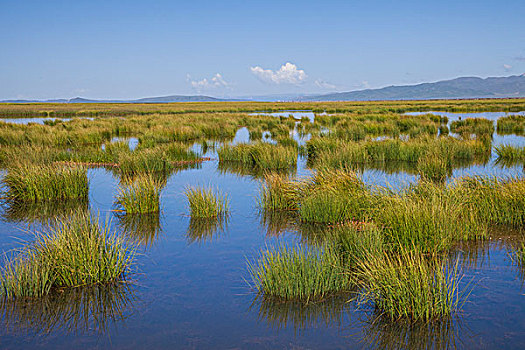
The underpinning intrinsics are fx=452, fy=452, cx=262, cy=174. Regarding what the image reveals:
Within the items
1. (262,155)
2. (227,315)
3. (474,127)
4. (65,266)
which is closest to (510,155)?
(262,155)

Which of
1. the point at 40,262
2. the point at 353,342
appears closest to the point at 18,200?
the point at 40,262

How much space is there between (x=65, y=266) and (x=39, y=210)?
5.30m

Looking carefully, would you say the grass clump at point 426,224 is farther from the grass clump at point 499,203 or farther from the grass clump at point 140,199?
the grass clump at point 140,199

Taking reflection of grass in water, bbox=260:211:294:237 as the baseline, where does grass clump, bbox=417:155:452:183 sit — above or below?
above

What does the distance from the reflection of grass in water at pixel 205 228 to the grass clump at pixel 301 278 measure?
2.80 m

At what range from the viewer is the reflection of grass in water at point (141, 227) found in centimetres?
823

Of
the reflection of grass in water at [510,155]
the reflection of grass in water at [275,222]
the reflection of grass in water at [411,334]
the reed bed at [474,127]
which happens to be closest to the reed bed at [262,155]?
the reflection of grass in water at [275,222]

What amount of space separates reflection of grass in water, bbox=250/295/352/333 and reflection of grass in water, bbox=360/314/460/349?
0.35 meters

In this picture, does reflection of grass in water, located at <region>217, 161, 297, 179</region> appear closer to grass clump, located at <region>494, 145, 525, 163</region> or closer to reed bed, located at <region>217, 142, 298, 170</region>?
reed bed, located at <region>217, 142, 298, 170</region>

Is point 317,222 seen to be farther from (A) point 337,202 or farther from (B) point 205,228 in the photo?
(B) point 205,228

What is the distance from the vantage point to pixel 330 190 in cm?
902


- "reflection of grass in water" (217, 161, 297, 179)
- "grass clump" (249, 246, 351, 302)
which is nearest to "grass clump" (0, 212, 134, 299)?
"grass clump" (249, 246, 351, 302)

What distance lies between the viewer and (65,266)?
18.7 feet

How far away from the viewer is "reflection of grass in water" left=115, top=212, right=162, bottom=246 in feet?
27.0
